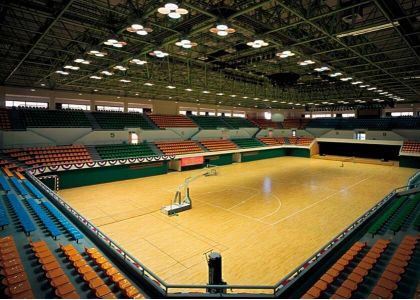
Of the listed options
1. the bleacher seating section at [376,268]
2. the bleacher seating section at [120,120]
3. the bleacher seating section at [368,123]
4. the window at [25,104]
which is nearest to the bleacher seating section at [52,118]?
the bleacher seating section at [120,120]

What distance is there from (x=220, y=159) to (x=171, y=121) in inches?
325

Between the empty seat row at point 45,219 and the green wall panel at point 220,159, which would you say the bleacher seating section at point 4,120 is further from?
the green wall panel at point 220,159

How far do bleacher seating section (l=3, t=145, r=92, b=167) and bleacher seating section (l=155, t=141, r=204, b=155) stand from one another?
24.1 feet

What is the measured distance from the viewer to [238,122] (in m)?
40.8

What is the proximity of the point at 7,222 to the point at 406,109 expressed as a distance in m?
48.6

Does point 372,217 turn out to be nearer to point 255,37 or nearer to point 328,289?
point 328,289

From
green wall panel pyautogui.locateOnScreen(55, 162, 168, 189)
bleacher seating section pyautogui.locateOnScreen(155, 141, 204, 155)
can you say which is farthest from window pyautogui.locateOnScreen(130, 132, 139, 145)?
green wall panel pyautogui.locateOnScreen(55, 162, 168, 189)

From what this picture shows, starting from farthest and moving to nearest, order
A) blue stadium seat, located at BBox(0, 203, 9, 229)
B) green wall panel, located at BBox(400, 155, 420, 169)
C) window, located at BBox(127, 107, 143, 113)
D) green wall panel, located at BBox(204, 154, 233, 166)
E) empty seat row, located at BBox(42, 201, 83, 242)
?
window, located at BBox(127, 107, 143, 113) → green wall panel, located at BBox(204, 154, 233, 166) → green wall panel, located at BBox(400, 155, 420, 169) → blue stadium seat, located at BBox(0, 203, 9, 229) → empty seat row, located at BBox(42, 201, 83, 242)

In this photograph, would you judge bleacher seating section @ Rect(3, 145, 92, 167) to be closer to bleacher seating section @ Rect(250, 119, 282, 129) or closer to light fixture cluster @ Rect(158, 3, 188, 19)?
light fixture cluster @ Rect(158, 3, 188, 19)

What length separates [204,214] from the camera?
12703mm

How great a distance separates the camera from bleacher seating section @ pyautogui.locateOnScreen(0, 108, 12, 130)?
19.2m

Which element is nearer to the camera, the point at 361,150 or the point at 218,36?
the point at 218,36

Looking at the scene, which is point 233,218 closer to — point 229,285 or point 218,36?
point 229,285

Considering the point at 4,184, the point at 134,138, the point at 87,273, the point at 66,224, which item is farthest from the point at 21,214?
the point at 134,138
